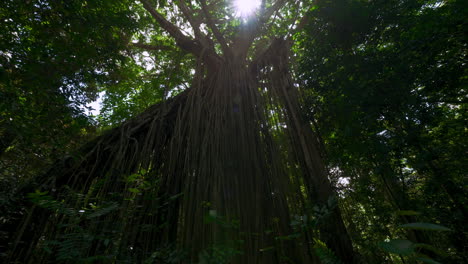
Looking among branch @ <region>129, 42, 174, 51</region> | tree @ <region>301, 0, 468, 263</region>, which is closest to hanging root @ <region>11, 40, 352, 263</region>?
tree @ <region>301, 0, 468, 263</region>

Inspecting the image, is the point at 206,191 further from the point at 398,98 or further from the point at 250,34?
the point at 250,34

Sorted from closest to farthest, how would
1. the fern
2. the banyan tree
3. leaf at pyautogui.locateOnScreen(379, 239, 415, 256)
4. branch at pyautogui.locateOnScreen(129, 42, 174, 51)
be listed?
1. leaf at pyautogui.locateOnScreen(379, 239, 415, 256)
2. the fern
3. the banyan tree
4. branch at pyautogui.locateOnScreen(129, 42, 174, 51)

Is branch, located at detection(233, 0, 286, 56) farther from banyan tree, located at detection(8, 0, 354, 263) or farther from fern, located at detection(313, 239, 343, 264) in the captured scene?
fern, located at detection(313, 239, 343, 264)

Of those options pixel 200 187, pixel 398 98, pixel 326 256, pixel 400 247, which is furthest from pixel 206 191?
pixel 398 98

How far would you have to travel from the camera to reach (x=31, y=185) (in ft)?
5.07

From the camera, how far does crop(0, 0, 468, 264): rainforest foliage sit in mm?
1048

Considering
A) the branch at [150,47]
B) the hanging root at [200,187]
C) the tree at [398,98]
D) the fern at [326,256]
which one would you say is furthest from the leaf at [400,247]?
the branch at [150,47]

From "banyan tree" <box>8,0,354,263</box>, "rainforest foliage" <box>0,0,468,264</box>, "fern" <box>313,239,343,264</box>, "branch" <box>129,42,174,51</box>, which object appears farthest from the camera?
"branch" <box>129,42,174,51</box>

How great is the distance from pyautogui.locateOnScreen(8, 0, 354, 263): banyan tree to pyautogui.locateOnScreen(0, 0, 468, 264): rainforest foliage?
0.04ft

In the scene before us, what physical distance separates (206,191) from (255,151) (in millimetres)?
419

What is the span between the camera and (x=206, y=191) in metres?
1.20

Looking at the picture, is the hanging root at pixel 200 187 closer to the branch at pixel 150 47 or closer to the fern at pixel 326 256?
the fern at pixel 326 256

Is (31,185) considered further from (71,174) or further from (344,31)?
(344,31)

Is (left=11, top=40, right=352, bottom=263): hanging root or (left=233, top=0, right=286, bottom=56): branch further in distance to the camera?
(left=233, top=0, right=286, bottom=56): branch
